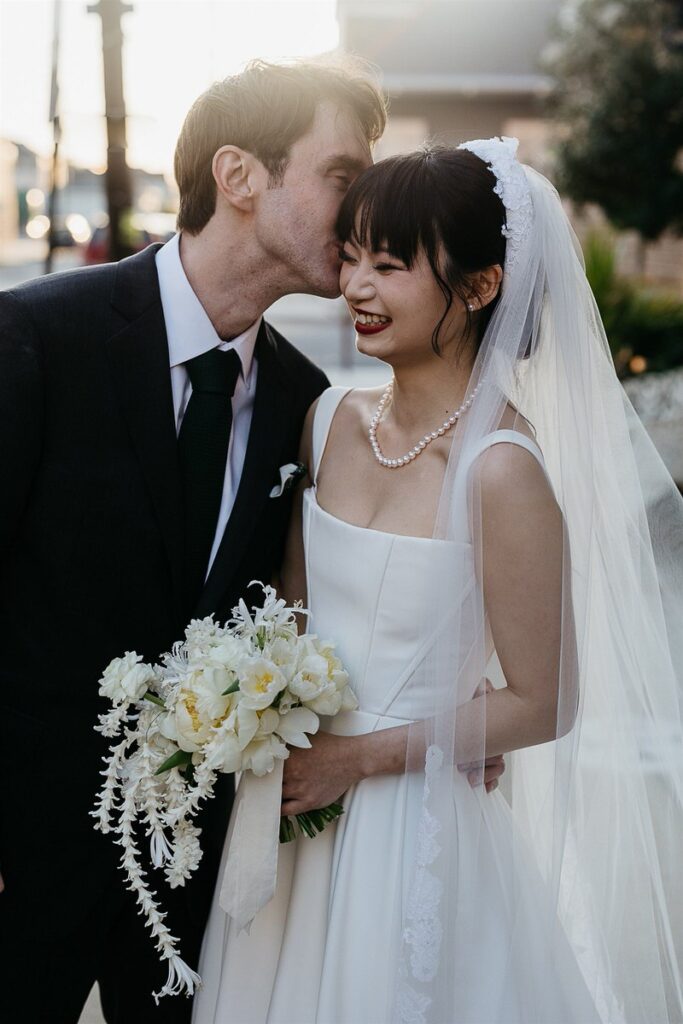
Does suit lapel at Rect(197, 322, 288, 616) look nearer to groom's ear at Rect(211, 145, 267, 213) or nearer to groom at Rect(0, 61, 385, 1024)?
groom at Rect(0, 61, 385, 1024)

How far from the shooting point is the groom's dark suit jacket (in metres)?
2.46

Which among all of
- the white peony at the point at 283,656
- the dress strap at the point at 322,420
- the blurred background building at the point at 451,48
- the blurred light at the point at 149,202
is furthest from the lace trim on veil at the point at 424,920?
the blurred light at the point at 149,202

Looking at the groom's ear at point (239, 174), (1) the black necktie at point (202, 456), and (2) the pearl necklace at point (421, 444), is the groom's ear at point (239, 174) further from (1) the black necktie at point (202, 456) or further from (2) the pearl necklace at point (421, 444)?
(2) the pearl necklace at point (421, 444)

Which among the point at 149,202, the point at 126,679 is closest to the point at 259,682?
the point at 126,679

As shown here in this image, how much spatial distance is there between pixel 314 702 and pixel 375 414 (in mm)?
808

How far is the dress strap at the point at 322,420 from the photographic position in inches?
110

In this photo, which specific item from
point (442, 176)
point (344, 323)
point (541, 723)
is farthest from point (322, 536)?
point (344, 323)

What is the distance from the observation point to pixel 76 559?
2.46 m

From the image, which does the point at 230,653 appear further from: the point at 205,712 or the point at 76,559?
the point at 76,559

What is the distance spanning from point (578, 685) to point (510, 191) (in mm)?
1070

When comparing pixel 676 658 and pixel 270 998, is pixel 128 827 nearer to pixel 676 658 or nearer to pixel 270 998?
→ pixel 270 998

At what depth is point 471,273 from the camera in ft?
8.05

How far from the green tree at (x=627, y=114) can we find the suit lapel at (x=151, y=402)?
43.6 ft

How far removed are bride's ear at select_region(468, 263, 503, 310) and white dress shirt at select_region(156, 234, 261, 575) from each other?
60 cm
